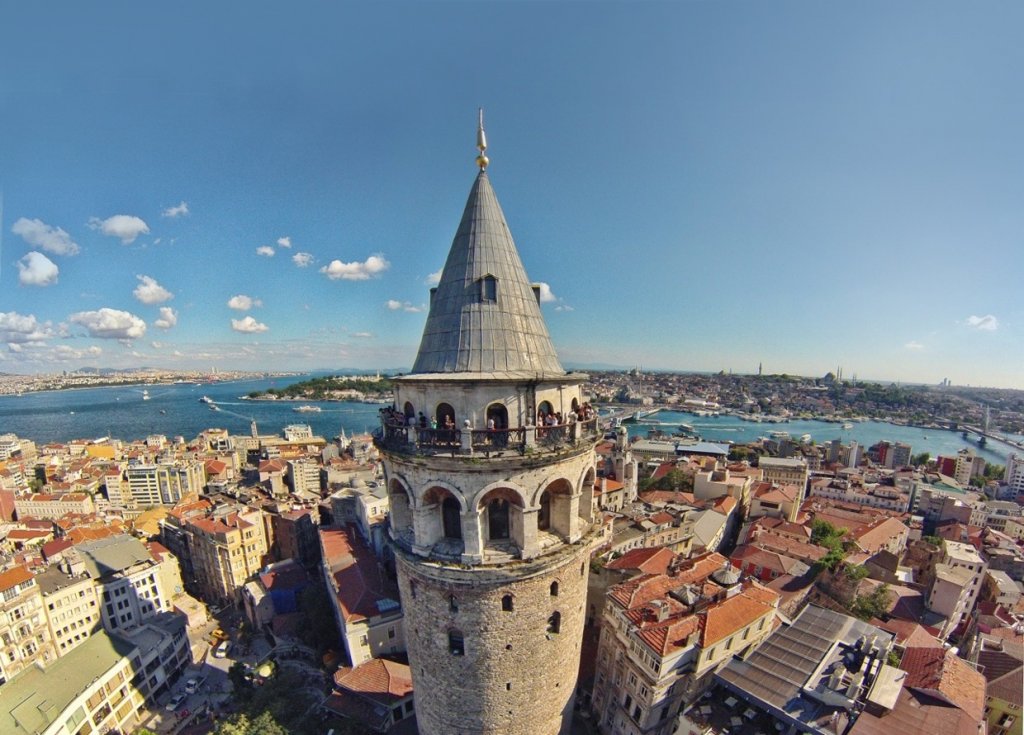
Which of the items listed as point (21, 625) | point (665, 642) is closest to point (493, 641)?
point (665, 642)

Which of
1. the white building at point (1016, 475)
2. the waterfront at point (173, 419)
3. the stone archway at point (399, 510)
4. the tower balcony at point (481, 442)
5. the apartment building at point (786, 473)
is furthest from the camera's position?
the waterfront at point (173, 419)

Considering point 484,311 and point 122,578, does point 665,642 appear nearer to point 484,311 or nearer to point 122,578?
point 484,311

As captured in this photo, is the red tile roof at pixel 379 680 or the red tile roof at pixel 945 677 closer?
the red tile roof at pixel 945 677

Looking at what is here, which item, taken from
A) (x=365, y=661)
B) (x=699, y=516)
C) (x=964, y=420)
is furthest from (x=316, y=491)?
(x=964, y=420)

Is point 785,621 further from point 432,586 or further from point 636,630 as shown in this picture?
point 432,586

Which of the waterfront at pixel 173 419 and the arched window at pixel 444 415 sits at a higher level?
the arched window at pixel 444 415

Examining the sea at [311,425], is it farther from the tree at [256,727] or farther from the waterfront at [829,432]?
the tree at [256,727]

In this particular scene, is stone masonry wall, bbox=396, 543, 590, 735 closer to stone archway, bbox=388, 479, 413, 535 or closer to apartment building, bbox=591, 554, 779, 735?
stone archway, bbox=388, 479, 413, 535

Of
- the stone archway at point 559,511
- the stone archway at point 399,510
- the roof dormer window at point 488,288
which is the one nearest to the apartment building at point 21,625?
the stone archway at point 399,510
